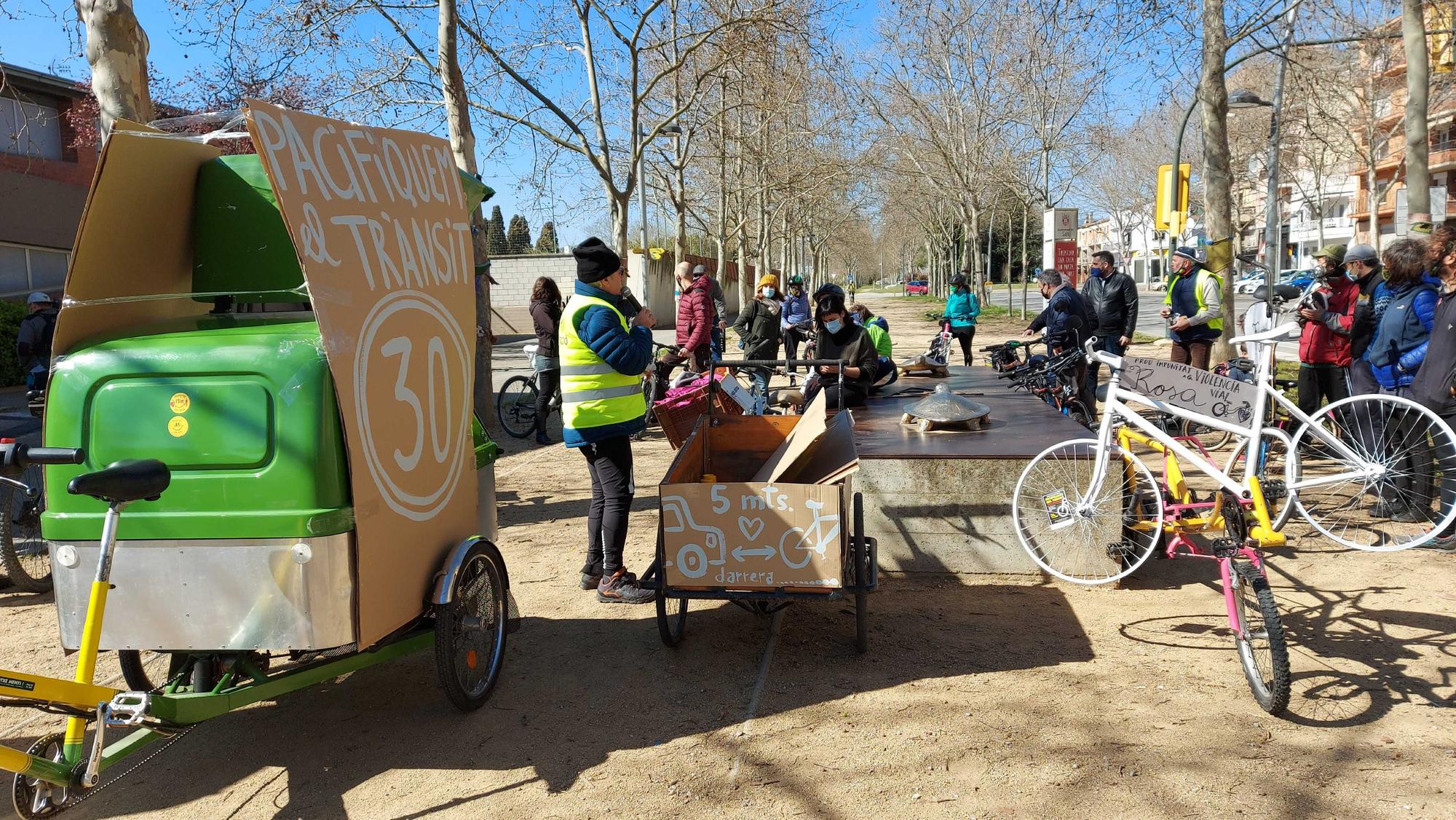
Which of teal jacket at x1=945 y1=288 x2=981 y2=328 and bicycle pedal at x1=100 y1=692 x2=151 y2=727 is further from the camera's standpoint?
teal jacket at x1=945 y1=288 x2=981 y2=328

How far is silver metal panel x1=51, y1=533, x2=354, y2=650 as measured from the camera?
3238mm

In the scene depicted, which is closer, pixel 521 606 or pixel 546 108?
pixel 521 606

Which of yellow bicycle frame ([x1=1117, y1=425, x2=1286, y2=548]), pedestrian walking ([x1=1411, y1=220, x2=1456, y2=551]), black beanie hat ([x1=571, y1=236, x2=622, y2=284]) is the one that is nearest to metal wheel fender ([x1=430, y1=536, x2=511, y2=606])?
black beanie hat ([x1=571, y1=236, x2=622, y2=284])

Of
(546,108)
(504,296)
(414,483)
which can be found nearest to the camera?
(414,483)

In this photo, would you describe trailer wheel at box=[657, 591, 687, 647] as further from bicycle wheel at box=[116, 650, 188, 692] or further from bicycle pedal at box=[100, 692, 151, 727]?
bicycle pedal at box=[100, 692, 151, 727]

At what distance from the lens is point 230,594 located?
10.7 ft

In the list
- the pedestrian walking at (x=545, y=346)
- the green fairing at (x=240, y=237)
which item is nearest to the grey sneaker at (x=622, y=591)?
the green fairing at (x=240, y=237)

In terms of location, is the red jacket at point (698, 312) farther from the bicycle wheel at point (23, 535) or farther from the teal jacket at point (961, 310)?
the bicycle wheel at point (23, 535)

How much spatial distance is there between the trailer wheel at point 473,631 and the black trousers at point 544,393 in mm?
7219

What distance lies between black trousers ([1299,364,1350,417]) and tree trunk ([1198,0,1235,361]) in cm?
353

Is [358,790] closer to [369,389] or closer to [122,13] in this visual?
[369,389]

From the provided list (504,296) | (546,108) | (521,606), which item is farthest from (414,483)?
(504,296)

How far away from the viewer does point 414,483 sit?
12.3 ft

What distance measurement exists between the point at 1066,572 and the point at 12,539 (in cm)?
604
